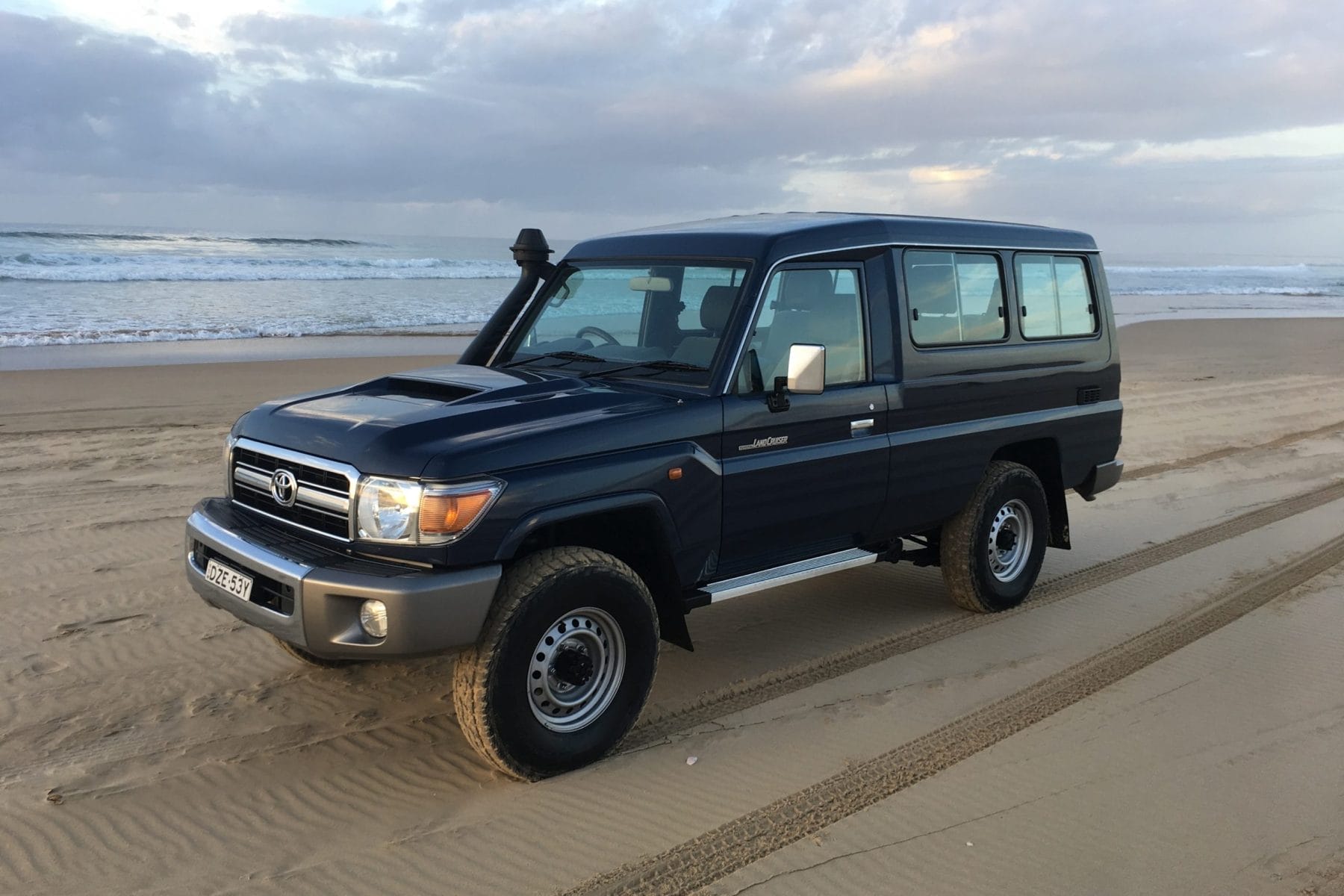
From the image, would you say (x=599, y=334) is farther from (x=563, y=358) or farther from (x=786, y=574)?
(x=786, y=574)

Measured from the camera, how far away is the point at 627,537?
434 cm

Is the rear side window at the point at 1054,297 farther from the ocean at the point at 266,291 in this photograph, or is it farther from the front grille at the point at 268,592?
the ocean at the point at 266,291

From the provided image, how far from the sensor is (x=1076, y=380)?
6.25 metres

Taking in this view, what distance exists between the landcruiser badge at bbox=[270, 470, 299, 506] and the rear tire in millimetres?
3456

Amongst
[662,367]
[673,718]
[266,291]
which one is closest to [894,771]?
[673,718]

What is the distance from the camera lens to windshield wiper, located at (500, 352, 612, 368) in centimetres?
495

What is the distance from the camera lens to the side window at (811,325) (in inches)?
183

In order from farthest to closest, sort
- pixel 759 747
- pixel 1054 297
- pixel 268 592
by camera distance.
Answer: pixel 1054 297, pixel 759 747, pixel 268 592

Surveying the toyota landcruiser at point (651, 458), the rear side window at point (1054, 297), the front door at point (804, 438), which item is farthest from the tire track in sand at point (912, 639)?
the rear side window at point (1054, 297)

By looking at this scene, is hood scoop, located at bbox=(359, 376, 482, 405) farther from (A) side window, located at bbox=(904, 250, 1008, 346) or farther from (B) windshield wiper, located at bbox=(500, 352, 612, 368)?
(A) side window, located at bbox=(904, 250, 1008, 346)

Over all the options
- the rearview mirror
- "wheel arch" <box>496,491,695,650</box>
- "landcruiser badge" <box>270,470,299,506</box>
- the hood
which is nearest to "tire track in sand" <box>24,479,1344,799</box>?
"wheel arch" <box>496,491,695,650</box>

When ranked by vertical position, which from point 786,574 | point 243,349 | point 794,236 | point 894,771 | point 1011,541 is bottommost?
point 894,771

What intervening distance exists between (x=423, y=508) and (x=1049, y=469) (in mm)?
4045

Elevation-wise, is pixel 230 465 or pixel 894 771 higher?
pixel 230 465
